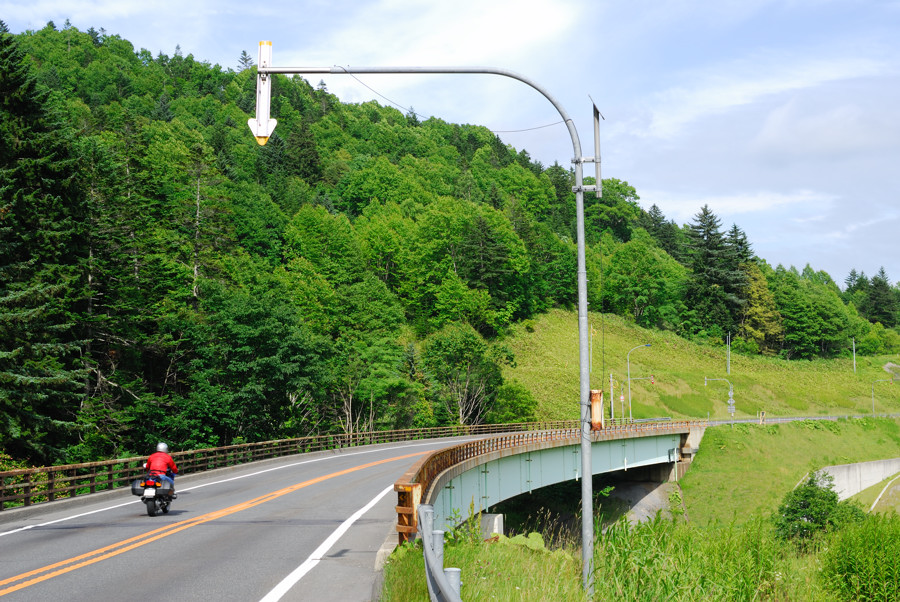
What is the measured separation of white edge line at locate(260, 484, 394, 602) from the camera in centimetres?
893

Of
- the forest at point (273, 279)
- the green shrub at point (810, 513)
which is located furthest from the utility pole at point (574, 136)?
the green shrub at point (810, 513)

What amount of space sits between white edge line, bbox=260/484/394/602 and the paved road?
16mm

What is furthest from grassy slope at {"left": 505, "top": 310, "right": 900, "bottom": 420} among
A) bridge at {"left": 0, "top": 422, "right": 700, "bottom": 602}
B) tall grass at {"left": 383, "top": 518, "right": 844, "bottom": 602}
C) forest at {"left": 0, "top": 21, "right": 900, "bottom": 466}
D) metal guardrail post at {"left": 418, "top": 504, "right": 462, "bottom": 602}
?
metal guardrail post at {"left": 418, "top": 504, "right": 462, "bottom": 602}

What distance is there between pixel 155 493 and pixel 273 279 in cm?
5624

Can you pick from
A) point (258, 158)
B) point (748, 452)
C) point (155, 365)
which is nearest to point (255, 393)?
point (155, 365)

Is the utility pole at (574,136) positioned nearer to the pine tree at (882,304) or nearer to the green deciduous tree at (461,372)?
the green deciduous tree at (461,372)

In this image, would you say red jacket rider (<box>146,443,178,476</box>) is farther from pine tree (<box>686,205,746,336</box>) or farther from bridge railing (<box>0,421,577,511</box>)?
pine tree (<box>686,205,746,336</box>)

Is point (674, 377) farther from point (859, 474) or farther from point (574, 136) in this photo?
point (574, 136)

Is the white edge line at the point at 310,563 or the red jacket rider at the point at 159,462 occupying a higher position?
the red jacket rider at the point at 159,462

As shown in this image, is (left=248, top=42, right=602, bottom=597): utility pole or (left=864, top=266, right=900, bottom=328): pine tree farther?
(left=864, top=266, right=900, bottom=328): pine tree

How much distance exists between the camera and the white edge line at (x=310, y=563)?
29.3 feet

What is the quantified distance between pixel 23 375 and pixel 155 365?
905 inches

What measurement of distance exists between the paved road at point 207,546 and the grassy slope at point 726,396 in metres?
28.4

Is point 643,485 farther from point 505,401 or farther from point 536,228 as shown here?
point 536,228
